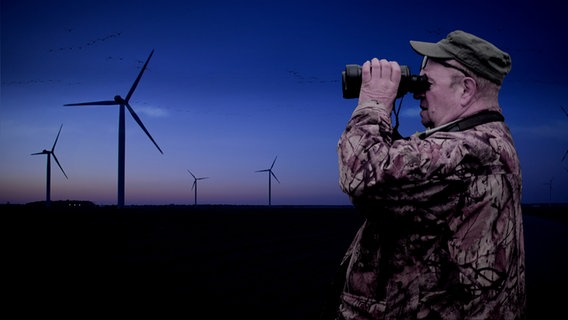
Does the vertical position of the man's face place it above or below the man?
above

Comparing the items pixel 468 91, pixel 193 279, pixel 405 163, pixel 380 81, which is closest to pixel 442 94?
pixel 468 91

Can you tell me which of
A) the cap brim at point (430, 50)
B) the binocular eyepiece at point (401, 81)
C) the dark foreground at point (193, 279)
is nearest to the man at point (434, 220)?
the binocular eyepiece at point (401, 81)

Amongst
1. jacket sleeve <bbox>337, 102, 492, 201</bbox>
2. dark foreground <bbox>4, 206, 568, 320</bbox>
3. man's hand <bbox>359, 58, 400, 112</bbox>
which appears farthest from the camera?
dark foreground <bbox>4, 206, 568, 320</bbox>

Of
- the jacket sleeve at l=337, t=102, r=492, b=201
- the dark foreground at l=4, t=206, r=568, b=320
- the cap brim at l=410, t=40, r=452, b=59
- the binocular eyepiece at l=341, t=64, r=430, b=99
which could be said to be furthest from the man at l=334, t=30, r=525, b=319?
the dark foreground at l=4, t=206, r=568, b=320

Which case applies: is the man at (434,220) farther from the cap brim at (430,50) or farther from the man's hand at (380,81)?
the cap brim at (430,50)

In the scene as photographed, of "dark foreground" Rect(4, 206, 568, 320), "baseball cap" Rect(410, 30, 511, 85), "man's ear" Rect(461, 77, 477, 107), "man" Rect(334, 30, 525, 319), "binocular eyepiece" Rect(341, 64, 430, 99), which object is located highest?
"baseball cap" Rect(410, 30, 511, 85)

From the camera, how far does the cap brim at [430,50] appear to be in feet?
4.30

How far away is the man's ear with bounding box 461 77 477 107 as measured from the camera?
129 cm

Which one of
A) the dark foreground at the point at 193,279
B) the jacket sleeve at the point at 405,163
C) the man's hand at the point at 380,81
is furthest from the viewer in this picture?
the dark foreground at the point at 193,279

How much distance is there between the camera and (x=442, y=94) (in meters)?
1.32

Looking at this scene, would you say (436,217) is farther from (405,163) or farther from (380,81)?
(380,81)

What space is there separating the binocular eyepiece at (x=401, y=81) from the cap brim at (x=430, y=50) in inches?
2.9

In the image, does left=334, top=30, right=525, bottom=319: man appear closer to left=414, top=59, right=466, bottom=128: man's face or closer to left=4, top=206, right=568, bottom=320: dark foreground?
left=414, top=59, right=466, bottom=128: man's face

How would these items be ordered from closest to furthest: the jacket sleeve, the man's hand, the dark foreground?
1. the jacket sleeve
2. the man's hand
3. the dark foreground
